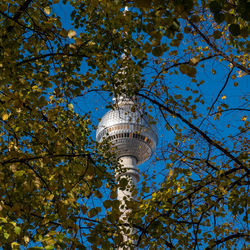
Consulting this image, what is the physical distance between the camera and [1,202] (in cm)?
352

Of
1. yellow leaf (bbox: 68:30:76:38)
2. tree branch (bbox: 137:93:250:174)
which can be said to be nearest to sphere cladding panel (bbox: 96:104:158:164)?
tree branch (bbox: 137:93:250:174)

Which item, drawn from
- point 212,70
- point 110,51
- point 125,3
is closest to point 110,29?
point 110,51

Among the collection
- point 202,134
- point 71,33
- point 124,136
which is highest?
point 124,136

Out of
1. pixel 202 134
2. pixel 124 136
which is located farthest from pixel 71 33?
pixel 124 136

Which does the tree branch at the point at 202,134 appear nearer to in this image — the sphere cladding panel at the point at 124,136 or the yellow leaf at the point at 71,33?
the yellow leaf at the point at 71,33

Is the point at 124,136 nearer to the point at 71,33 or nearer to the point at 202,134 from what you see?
the point at 202,134

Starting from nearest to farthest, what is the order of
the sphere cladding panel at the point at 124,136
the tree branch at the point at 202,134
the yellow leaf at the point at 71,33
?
the yellow leaf at the point at 71,33 → the tree branch at the point at 202,134 → the sphere cladding panel at the point at 124,136

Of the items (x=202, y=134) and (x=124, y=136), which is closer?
(x=202, y=134)

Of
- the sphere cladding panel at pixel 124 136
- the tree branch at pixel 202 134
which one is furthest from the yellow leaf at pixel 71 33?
the sphere cladding panel at pixel 124 136

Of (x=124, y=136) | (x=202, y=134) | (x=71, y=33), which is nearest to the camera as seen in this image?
(x=71, y=33)

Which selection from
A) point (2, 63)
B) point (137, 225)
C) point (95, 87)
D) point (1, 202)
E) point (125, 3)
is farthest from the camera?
point (95, 87)

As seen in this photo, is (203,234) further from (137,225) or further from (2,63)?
(2,63)

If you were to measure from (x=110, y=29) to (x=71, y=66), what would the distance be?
103 centimetres

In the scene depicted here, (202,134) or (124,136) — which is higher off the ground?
(124,136)
